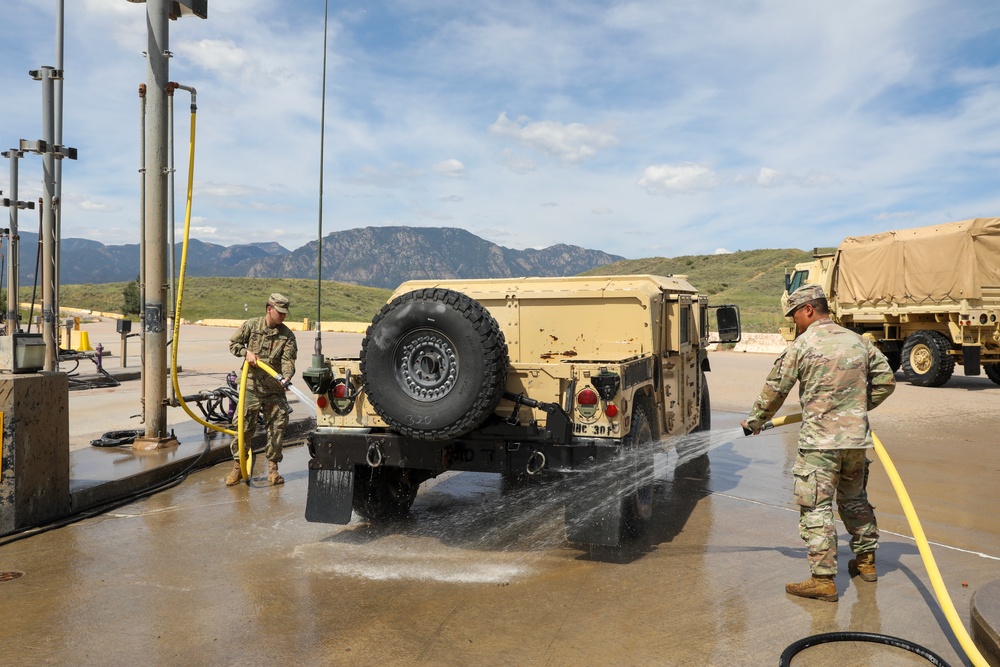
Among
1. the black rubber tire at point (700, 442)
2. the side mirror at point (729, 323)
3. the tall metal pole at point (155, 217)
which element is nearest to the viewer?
the side mirror at point (729, 323)

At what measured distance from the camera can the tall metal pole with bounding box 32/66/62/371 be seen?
33.2ft

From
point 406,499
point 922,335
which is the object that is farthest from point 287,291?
point 406,499

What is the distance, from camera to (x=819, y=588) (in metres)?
4.25

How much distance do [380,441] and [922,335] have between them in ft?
44.0

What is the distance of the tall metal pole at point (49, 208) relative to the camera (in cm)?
1013

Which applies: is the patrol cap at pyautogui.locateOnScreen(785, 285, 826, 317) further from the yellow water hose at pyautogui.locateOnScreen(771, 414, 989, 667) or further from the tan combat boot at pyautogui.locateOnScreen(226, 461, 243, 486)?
the tan combat boot at pyautogui.locateOnScreen(226, 461, 243, 486)

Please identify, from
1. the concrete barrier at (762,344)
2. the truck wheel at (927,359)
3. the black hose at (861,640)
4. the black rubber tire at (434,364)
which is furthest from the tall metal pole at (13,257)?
the concrete barrier at (762,344)

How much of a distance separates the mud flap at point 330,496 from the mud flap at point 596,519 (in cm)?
150

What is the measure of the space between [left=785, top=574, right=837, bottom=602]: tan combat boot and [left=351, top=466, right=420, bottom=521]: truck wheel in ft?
9.65

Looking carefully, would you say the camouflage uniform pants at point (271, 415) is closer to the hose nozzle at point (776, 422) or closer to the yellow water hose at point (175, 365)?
the yellow water hose at point (175, 365)

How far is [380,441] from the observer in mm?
5164

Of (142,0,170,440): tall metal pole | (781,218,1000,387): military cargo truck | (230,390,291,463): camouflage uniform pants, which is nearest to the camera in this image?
(230,390,291,463): camouflage uniform pants

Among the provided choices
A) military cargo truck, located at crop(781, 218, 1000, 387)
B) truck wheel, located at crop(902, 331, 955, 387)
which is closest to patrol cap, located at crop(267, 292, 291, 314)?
military cargo truck, located at crop(781, 218, 1000, 387)

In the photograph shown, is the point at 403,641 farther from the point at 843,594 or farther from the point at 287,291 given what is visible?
the point at 287,291
